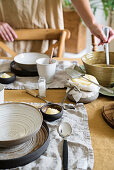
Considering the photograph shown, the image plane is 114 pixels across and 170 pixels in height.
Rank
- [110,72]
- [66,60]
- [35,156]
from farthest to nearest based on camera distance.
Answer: [66,60], [110,72], [35,156]

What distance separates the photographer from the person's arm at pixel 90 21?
1.18 m

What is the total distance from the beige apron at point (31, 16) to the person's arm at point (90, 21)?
0.30 metres

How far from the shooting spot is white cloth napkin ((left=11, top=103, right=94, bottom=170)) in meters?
0.58

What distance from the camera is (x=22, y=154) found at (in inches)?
23.3

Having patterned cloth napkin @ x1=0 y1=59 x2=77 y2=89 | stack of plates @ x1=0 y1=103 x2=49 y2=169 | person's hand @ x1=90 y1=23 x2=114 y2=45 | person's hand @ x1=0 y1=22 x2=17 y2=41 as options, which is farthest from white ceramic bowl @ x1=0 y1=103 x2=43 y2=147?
person's hand @ x1=0 y1=22 x2=17 y2=41

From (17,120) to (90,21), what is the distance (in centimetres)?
79

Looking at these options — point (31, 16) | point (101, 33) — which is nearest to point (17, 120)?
point (101, 33)

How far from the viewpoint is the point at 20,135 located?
26.2 inches

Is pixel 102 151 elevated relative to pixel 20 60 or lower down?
lower down

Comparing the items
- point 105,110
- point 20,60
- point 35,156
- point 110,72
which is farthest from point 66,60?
point 35,156

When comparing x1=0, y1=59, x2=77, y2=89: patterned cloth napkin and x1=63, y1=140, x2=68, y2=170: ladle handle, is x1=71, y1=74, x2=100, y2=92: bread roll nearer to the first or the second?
x1=0, y1=59, x2=77, y2=89: patterned cloth napkin

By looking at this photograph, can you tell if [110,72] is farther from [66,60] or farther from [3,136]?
[3,136]

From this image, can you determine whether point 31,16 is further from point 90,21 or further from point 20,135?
point 20,135

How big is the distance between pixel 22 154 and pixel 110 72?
568 mm
